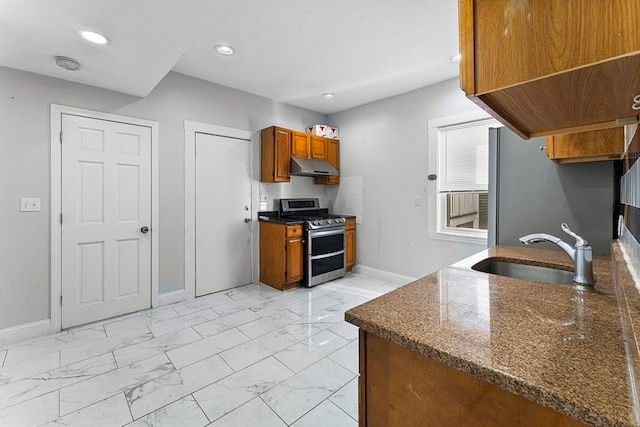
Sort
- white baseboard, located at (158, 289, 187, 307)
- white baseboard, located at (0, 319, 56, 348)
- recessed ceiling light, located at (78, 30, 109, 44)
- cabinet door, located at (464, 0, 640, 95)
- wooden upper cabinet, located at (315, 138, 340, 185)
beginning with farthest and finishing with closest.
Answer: wooden upper cabinet, located at (315, 138, 340, 185) → white baseboard, located at (158, 289, 187, 307) → white baseboard, located at (0, 319, 56, 348) → recessed ceiling light, located at (78, 30, 109, 44) → cabinet door, located at (464, 0, 640, 95)

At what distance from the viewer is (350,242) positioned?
4.49m

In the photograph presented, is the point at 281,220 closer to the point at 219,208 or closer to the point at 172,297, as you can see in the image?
the point at 219,208

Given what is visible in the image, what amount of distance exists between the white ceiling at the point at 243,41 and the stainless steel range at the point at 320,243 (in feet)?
5.73

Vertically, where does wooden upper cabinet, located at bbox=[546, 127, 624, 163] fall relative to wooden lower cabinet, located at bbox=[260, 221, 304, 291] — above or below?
above

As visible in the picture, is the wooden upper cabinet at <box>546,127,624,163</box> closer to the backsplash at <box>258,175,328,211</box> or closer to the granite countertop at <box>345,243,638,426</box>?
the granite countertop at <box>345,243,638,426</box>

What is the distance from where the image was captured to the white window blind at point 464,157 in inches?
130

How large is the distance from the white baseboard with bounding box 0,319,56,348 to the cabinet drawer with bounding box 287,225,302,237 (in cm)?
248

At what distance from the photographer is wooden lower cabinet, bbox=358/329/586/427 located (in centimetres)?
63

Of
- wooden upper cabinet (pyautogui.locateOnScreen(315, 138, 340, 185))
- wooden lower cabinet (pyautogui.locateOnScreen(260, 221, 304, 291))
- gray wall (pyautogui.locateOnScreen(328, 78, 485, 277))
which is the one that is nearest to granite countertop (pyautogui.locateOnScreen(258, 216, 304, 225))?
wooden lower cabinet (pyautogui.locateOnScreen(260, 221, 304, 291))

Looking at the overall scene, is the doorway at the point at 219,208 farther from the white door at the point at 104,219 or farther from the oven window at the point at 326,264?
the oven window at the point at 326,264

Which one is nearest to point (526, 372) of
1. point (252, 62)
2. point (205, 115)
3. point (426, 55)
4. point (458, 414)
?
point (458, 414)

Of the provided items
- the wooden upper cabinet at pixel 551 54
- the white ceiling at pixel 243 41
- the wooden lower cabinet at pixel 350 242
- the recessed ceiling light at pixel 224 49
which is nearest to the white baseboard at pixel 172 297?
the white ceiling at pixel 243 41

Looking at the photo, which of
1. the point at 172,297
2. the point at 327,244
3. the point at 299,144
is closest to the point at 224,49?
the point at 299,144

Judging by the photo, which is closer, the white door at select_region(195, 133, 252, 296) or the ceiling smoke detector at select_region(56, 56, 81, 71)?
the ceiling smoke detector at select_region(56, 56, 81, 71)
